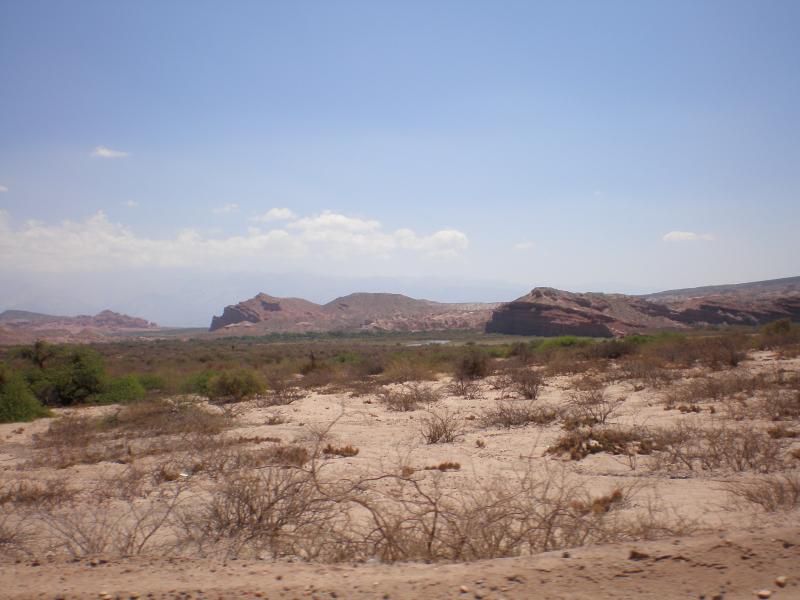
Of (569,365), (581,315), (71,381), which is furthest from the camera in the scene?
(581,315)

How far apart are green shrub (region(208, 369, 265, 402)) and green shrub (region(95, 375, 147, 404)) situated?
3.09 m

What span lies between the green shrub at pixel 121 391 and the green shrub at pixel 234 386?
3086 mm

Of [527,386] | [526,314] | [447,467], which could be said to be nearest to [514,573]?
[447,467]

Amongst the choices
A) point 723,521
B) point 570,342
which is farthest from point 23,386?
point 570,342

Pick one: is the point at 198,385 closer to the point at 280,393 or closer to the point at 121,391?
the point at 121,391

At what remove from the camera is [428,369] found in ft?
86.5

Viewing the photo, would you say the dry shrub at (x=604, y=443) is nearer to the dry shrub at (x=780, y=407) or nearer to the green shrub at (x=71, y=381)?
the dry shrub at (x=780, y=407)

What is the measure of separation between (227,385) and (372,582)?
18541 mm

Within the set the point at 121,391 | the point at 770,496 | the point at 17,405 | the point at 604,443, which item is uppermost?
the point at 770,496

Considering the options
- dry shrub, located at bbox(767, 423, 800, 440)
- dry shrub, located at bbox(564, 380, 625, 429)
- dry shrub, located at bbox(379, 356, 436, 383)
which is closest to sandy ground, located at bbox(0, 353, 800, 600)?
dry shrub, located at bbox(767, 423, 800, 440)

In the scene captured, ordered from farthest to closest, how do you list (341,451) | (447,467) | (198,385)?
1. (198,385)
2. (341,451)
3. (447,467)

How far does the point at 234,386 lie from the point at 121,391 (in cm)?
528

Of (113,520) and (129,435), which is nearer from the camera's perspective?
(113,520)

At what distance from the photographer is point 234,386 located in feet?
69.6
